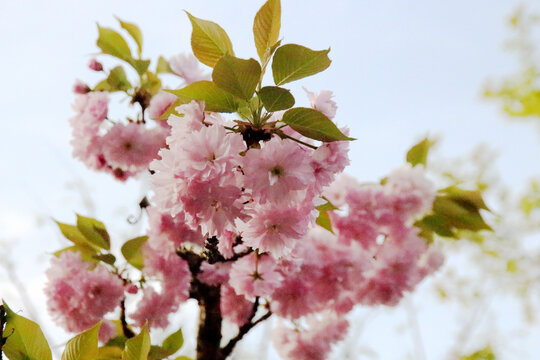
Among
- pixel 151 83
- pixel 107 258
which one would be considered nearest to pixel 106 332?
pixel 107 258

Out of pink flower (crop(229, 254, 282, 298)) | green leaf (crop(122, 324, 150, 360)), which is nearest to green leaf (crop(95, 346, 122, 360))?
pink flower (crop(229, 254, 282, 298))

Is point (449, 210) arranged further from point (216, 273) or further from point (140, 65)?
point (140, 65)

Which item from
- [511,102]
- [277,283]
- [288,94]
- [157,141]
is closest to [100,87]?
[157,141]

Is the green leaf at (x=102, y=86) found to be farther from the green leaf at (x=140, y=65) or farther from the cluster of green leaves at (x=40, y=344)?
the cluster of green leaves at (x=40, y=344)

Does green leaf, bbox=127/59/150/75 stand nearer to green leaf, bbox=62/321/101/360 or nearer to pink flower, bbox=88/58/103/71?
pink flower, bbox=88/58/103/71

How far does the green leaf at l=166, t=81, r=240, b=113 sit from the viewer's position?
64 cm

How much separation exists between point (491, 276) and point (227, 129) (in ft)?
14.4

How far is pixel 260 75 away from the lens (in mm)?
630

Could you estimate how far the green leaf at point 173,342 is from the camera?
1.04m

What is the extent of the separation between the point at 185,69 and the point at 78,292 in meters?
Result: 0.65

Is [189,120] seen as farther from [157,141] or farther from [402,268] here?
[402,268]

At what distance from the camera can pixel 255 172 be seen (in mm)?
590

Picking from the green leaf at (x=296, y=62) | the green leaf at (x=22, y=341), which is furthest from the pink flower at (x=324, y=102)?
the green leaf at (x=22, y=341)

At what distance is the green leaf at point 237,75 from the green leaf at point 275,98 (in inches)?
0.9
